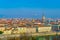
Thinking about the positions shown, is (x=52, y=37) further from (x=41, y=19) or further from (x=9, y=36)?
(x=41, y=19)

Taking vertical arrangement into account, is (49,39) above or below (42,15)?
below

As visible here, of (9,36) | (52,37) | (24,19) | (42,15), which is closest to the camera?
(9,36)

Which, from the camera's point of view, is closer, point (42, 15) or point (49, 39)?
point (49, 39)

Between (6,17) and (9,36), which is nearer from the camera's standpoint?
(9,36)

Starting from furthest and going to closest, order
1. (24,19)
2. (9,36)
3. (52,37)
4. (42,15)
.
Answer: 1. (24,19)
2. (42,15)
3. (52,37)
4. (9,36)

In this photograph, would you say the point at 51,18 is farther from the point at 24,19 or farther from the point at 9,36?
the point at 9,36

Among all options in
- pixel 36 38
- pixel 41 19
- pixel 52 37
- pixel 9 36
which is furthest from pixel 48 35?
pixel 41 19

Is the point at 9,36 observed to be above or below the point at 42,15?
below

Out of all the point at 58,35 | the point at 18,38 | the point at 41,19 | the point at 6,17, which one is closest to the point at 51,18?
the point at 41,19
